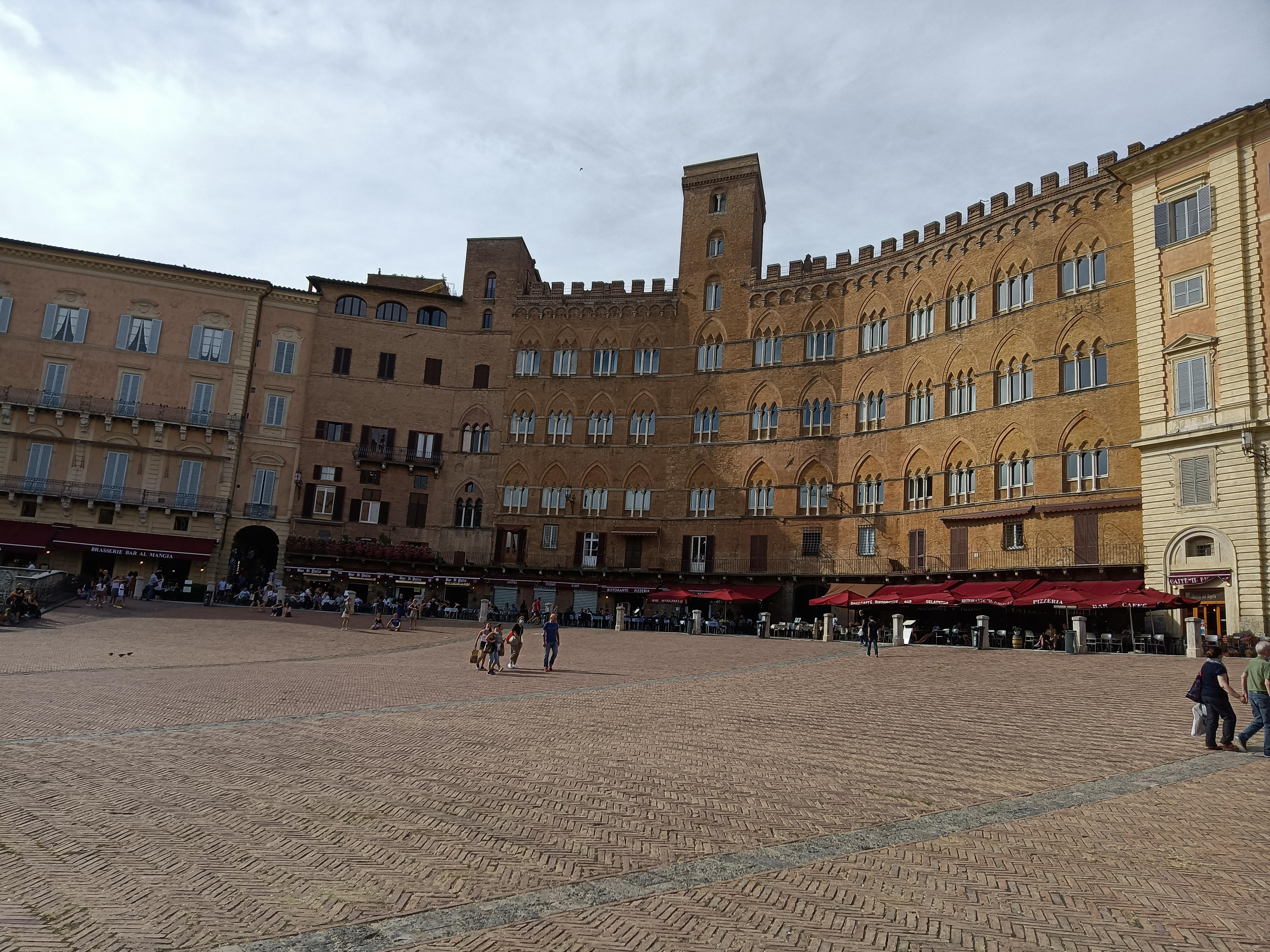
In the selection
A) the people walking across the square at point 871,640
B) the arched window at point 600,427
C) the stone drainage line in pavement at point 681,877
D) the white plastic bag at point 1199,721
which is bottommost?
the stone drainage line in pavement at point 681,877

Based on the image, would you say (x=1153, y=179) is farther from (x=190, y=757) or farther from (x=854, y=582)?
(x=190, y=757)

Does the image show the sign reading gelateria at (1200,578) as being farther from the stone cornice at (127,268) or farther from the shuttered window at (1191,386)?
the stone cornice at (127,268)

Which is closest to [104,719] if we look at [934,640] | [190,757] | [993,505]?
[190,757]

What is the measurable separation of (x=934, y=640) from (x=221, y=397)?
41.6 m

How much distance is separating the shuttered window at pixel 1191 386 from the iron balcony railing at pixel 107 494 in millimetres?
47356

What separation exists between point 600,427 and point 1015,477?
966 inches

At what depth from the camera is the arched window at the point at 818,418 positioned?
163 feet

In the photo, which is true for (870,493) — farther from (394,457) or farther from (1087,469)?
(394,457)

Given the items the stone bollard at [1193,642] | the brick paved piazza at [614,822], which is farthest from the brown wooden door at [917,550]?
the brick paved piazza at [614,822]

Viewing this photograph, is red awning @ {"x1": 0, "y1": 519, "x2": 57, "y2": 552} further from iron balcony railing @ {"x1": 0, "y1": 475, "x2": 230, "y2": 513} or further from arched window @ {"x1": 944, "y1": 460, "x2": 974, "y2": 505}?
arched window @ {"x1": 944, "y1": 460, "x2": 974, "y2": 505}

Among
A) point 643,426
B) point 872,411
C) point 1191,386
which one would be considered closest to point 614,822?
point 1191,386

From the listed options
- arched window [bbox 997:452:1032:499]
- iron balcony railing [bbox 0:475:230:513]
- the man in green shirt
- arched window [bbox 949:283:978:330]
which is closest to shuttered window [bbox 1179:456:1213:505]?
arched window [bbox 997:452:1032:499]

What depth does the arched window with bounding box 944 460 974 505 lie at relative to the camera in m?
42.2

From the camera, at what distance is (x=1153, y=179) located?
116ft
